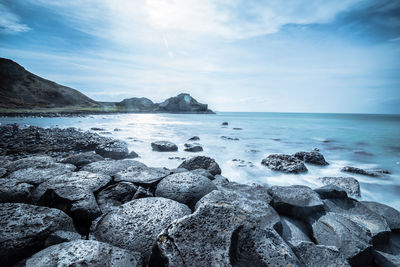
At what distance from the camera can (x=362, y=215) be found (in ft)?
13.1

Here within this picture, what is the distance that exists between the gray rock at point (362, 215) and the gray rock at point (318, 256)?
1.47 m

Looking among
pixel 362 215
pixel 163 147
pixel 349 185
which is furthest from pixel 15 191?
pixel 349 185

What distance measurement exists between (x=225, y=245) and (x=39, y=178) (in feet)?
13.7

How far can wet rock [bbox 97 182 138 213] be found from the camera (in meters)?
3.49

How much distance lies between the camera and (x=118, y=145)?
31.0 feet

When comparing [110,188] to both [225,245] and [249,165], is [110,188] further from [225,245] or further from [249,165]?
[249,165]

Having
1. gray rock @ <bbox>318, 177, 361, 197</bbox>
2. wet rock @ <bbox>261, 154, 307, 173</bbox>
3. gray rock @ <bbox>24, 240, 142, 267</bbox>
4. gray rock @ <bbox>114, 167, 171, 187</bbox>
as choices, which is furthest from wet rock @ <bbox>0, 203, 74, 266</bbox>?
wet rock @ <bbox>261, 154, 307, 173</bbox>

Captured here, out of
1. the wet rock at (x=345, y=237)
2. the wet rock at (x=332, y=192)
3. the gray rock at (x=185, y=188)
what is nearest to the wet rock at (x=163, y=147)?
the gray rock at (x=185, y=188)

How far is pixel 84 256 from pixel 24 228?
107 centimetres

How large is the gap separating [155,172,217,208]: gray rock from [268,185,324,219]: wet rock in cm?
143

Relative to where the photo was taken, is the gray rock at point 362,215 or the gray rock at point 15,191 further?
the gray rock at point 362,215

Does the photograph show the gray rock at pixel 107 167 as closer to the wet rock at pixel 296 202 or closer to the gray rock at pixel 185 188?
the gray rock at pixel 185 188

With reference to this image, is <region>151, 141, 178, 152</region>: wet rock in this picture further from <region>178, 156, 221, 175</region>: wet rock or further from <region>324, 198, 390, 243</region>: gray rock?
<region>324, 198, 390, 243</region>: gray rock

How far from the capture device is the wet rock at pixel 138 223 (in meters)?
2.41
